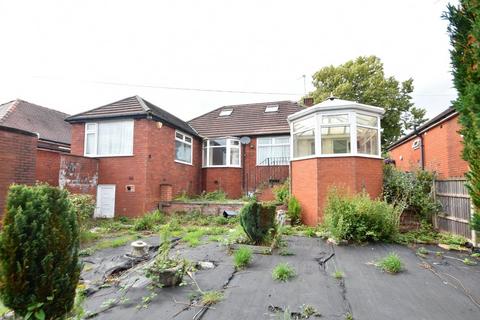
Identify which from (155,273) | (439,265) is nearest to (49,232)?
(155,273)

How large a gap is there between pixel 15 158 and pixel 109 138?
5.50m

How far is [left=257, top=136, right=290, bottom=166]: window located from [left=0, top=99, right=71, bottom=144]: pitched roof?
11.8 m

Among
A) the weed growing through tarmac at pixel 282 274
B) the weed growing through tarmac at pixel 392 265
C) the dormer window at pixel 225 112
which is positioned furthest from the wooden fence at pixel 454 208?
the dormer window at pixel 225 112

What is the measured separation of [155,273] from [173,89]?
43.9 feet

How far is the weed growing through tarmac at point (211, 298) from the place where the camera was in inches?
132

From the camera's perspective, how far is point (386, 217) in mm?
6734

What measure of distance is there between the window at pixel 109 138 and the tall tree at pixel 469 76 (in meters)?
10.4

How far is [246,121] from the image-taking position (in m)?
16.2

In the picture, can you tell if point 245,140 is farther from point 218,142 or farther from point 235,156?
point 218,142

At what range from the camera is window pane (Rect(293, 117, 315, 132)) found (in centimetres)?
951

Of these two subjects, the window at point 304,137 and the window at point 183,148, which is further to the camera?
the window at point 183,148

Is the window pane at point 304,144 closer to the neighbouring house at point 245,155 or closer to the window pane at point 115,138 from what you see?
the neighbouring house at point 245,155

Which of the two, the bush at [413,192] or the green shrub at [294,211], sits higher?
the bush at [413,192]

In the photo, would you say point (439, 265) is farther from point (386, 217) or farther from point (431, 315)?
point (431, 315)
